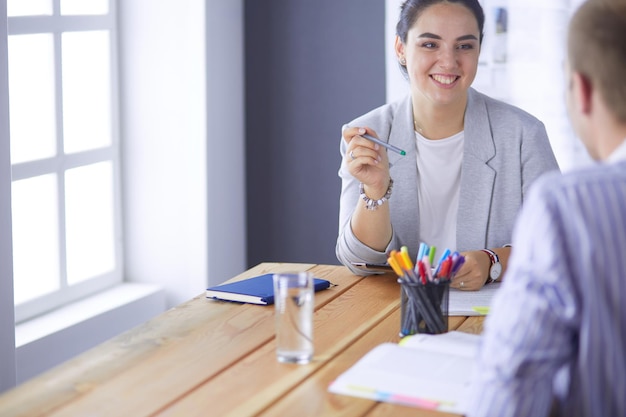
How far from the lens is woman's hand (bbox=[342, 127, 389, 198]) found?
223 cm

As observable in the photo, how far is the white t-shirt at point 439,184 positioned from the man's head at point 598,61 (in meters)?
1.27

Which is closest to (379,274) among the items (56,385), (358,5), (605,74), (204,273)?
(56,385)

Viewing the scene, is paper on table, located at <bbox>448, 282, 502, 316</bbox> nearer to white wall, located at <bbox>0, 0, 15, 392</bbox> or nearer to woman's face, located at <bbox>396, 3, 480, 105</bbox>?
woman's face, located at <bbox>396, 3, 480, 105</bbox>

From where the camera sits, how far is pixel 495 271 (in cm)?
215

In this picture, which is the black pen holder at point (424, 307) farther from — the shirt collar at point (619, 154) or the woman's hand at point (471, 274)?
the shirt collar at point (619, 154)

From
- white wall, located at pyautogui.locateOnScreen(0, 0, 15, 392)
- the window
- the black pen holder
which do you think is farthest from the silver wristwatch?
the window

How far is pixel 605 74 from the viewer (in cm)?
115

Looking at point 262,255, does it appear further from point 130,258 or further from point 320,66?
point 320,66

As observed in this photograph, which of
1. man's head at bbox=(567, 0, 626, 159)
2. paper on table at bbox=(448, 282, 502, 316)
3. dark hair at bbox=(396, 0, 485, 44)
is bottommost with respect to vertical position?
paper on table at bbox=(448, 282, 502, 316)

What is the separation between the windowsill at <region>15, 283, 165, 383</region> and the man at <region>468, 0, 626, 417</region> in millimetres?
2092

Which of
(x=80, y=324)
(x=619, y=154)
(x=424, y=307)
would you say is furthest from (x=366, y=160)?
(x=80, y=324)

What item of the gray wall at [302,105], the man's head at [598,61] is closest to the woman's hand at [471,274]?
the man's head at [598,61]

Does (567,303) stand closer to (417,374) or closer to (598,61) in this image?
(598,61)

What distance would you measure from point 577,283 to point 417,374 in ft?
1.49
